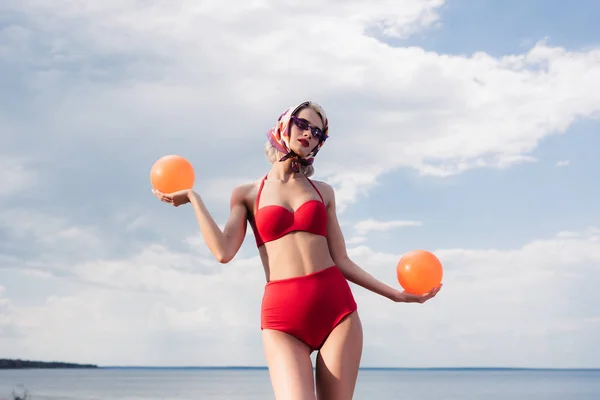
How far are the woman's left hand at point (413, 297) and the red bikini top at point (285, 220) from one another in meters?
0.88

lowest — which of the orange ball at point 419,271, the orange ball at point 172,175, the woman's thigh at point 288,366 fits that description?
the woman's thigh at point 288,366

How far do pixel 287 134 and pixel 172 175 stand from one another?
30.2 inches

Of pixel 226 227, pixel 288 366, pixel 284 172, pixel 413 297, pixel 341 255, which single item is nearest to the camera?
pixel 288 366

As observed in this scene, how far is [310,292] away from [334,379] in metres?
0.53

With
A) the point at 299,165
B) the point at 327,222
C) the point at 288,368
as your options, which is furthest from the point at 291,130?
the point at 288,368

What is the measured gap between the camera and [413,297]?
5.54m

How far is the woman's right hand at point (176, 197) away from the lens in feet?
16.4

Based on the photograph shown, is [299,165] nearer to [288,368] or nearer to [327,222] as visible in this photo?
[327,222]

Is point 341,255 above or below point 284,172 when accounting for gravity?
below

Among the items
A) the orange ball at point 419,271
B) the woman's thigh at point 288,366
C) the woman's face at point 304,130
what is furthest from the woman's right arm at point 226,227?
the orange ball at point 419,271

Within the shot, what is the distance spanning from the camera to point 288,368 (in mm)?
4570

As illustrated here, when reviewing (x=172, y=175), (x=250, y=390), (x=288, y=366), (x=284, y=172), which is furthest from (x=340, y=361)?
(x=250, y=390)

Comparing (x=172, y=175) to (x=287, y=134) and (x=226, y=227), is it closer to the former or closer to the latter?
(x=226, y=227)

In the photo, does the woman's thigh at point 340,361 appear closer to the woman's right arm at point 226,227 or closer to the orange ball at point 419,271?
the orange ball at point 419,271
